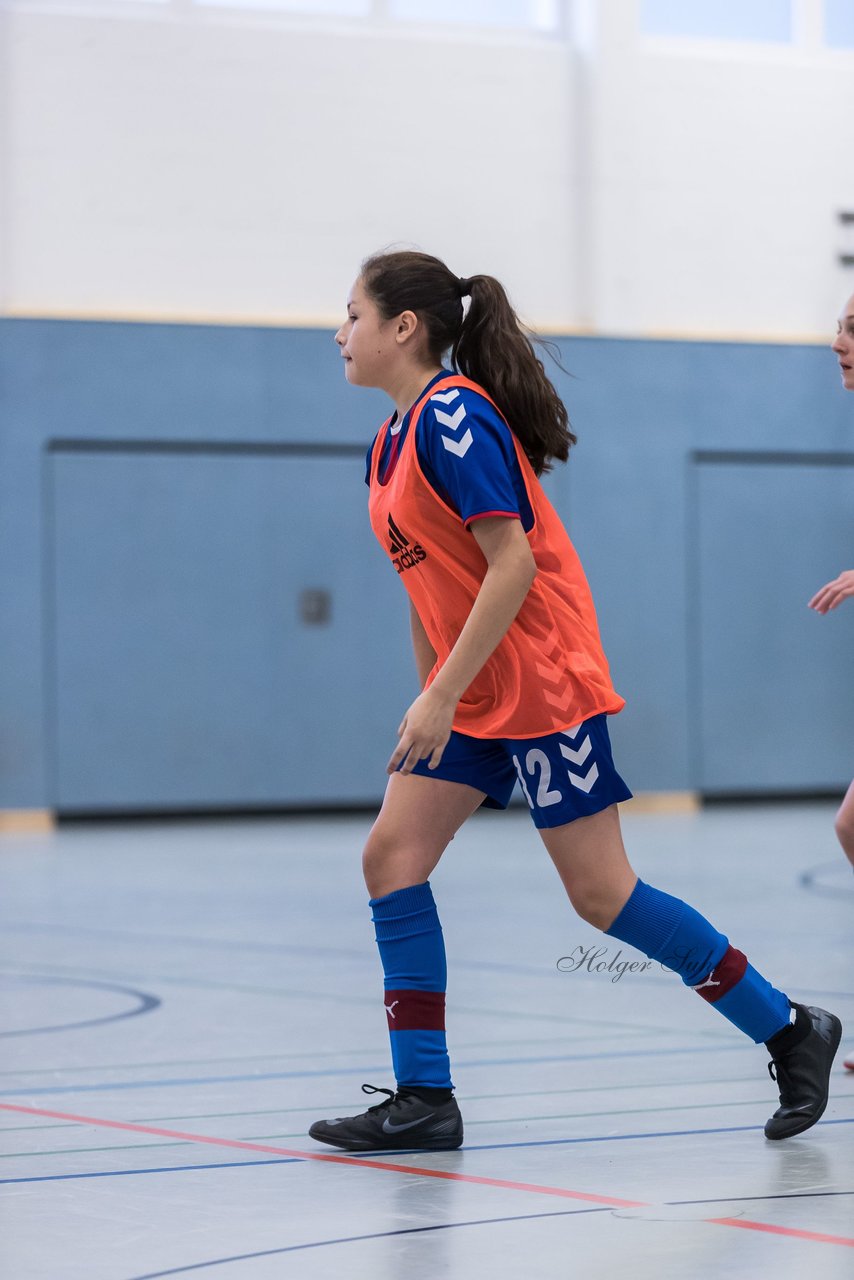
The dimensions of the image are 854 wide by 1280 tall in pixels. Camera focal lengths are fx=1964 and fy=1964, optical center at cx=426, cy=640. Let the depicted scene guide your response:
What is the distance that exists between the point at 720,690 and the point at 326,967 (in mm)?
9697

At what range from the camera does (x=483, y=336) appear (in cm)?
338

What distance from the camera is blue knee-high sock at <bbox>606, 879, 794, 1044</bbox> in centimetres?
322

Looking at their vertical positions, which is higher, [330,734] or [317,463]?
[317,463]

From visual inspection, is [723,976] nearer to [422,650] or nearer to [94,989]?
[422,650]

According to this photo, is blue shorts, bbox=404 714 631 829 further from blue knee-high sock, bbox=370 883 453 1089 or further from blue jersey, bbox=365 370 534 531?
blue jersey, bbox=365 370 534 531

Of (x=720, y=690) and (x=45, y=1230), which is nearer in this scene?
(x=45, y=1230)

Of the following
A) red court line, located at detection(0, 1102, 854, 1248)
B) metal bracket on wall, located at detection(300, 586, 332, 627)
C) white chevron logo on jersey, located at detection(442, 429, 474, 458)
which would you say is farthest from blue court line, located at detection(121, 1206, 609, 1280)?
metal bracket on wall, located at detection(300, 586, 332, 627)

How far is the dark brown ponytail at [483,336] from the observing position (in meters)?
3.36

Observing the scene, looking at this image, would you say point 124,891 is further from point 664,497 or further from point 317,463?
point 664,497

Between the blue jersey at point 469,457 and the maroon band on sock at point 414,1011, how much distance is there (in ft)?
2.63

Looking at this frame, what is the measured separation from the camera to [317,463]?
563 inches

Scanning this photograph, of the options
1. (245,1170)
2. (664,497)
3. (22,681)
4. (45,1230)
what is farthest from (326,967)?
(664,497)

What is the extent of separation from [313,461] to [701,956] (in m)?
11.2

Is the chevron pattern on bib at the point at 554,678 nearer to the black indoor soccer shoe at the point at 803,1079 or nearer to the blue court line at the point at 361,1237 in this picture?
the black indoor soccer shoe at the point at 803,1079
